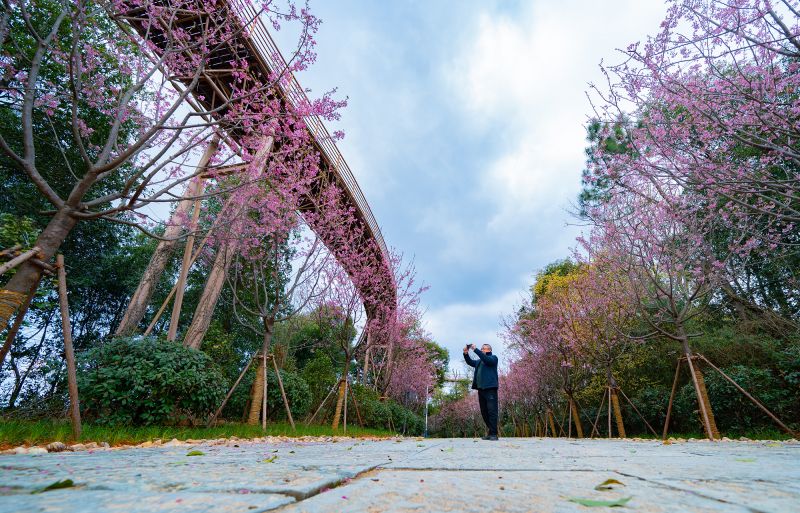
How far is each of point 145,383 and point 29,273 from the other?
7.78ft

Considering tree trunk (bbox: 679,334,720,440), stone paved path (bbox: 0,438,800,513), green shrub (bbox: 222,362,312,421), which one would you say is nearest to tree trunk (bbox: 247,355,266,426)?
green shrub (bbox: 222,362,312,421)

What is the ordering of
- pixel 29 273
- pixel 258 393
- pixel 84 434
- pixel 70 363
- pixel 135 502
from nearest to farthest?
1. pixel 135 502
2. pixel 29 273
3. pixel 70 363
4. pixel 84 434
5. pixel 258 393

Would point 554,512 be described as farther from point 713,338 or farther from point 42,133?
point 42,133

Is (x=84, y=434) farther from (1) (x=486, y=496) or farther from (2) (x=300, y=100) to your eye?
(2) (x=300, y=100)

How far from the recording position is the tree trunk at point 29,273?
3139mm

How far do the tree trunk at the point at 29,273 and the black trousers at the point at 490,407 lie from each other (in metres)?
6.55

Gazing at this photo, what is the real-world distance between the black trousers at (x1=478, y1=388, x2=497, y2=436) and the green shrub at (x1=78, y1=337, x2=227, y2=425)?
15.2 feet

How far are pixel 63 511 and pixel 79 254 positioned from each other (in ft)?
48.6

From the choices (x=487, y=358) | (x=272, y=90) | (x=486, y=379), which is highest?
(x=272, y=90)

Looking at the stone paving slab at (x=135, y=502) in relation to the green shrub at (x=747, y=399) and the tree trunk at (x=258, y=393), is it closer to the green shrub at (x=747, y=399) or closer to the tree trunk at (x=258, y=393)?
the tree trunk at (x=258, y=393)

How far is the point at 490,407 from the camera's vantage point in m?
6.98

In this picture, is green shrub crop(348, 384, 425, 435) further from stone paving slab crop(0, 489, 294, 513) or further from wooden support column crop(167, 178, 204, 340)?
stone paving slab crop(0, 489, 294, 513)

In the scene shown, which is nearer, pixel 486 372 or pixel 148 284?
pixel 486 372

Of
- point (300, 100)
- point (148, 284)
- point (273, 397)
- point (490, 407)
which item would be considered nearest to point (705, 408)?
point (490, 407)
